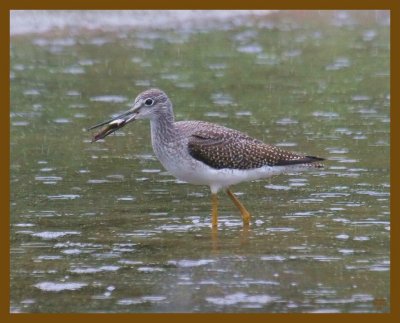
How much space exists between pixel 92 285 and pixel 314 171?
6.22 metres

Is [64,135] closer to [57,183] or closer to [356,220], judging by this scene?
[57,183]

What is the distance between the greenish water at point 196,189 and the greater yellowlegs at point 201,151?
1.90 feet

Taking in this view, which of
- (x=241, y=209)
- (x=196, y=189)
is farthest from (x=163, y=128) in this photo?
(x=196, y=189)

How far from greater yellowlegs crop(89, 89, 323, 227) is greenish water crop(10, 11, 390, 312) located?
58 centimetres

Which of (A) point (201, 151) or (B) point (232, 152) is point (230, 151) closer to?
(B) point (232, 152)

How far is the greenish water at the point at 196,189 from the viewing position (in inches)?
467

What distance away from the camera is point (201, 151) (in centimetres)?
1457

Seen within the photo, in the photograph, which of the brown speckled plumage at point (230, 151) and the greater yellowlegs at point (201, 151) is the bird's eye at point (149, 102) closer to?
the greater yellowlegs at point (201, 151)

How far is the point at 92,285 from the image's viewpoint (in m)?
12.0

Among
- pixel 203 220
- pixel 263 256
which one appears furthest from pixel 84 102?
pixel 263 256

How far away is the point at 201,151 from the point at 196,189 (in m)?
2.21

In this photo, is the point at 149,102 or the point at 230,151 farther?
the point at 230,151

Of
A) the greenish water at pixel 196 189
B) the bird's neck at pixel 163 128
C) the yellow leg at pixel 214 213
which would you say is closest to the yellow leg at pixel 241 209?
the greenish water at pixel 196 189

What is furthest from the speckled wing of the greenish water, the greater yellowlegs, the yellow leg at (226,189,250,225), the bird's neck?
the greenish water
